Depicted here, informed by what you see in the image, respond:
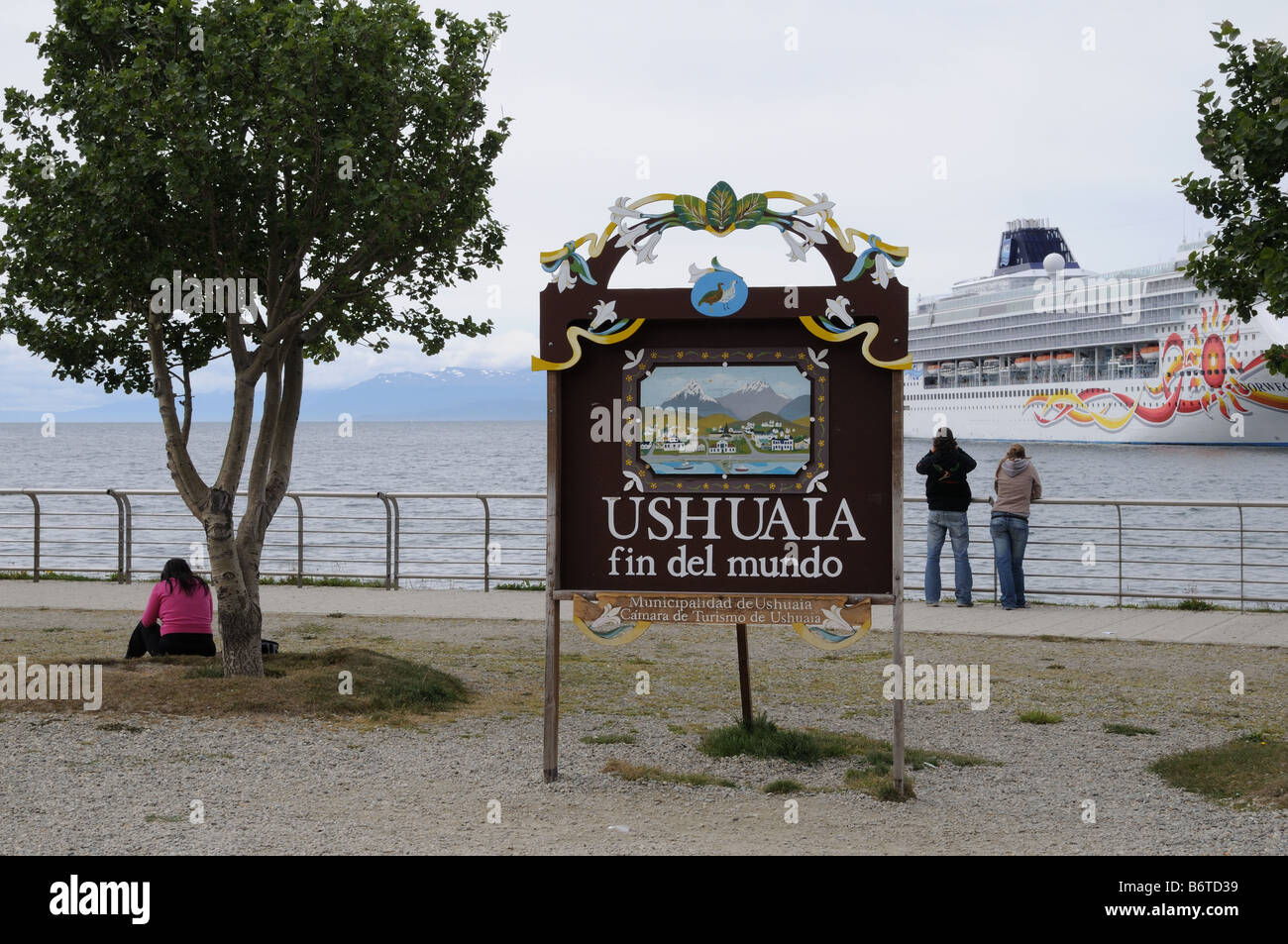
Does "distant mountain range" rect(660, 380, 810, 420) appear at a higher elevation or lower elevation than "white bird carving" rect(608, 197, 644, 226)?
lower

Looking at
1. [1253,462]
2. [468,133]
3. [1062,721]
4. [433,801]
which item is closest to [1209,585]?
[1062,721]

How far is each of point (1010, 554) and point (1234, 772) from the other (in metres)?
6.93

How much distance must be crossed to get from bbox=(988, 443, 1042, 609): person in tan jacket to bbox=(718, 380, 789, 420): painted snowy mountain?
23.6ft

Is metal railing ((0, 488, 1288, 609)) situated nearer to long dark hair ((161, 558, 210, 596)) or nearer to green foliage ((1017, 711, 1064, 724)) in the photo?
long dark hair ((161, 558, 210, 596))

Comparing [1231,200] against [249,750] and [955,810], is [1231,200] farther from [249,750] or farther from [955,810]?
[249,750]

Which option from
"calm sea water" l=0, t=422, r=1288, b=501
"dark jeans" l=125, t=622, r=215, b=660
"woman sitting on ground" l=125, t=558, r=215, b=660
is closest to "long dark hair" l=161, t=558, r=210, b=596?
"woman sitting on ground" l=125, t=558, r=215, b=660

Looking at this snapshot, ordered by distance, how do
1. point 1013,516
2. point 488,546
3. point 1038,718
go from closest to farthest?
point 1038,718, point 1013,516, point 488,546

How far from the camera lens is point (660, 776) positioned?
6.35 meters

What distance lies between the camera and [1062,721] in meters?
7.82

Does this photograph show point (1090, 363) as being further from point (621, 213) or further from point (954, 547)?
point (621, 213)

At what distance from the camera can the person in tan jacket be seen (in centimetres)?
1294

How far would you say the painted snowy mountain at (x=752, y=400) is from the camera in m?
6.32

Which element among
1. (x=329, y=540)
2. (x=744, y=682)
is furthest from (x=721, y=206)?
(x=329, y=540)

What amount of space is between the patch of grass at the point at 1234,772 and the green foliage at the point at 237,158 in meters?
5.44
